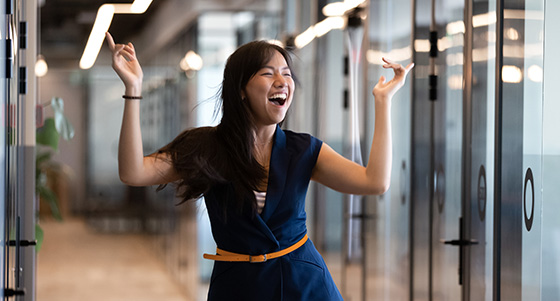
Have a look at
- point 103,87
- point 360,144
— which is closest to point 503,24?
point 360,144

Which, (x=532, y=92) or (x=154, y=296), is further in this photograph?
(x=154, y=296)

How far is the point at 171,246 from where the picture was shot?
8.02m

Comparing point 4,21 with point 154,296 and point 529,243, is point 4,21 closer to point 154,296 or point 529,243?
point 529,243

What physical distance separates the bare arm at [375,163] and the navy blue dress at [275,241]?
0.04 m

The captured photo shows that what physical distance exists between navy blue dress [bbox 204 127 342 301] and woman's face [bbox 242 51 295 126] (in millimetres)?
82

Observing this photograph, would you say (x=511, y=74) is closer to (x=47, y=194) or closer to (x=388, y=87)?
(x=388, y=87)

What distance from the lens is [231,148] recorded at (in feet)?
5.65

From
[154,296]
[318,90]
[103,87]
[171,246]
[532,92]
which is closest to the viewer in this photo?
[532,92]

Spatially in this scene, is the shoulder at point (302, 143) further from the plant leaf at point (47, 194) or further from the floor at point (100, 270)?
the floor at point (100, 270)

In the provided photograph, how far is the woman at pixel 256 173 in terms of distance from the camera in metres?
1.70

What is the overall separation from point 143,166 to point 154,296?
5.10m

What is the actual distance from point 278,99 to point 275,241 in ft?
1.07

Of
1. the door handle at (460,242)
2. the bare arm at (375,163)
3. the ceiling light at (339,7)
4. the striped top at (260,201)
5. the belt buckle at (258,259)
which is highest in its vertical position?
the ceiling light at (339,7)

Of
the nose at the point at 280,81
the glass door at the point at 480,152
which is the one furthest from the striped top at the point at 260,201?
the glass door at the point at 480,152
